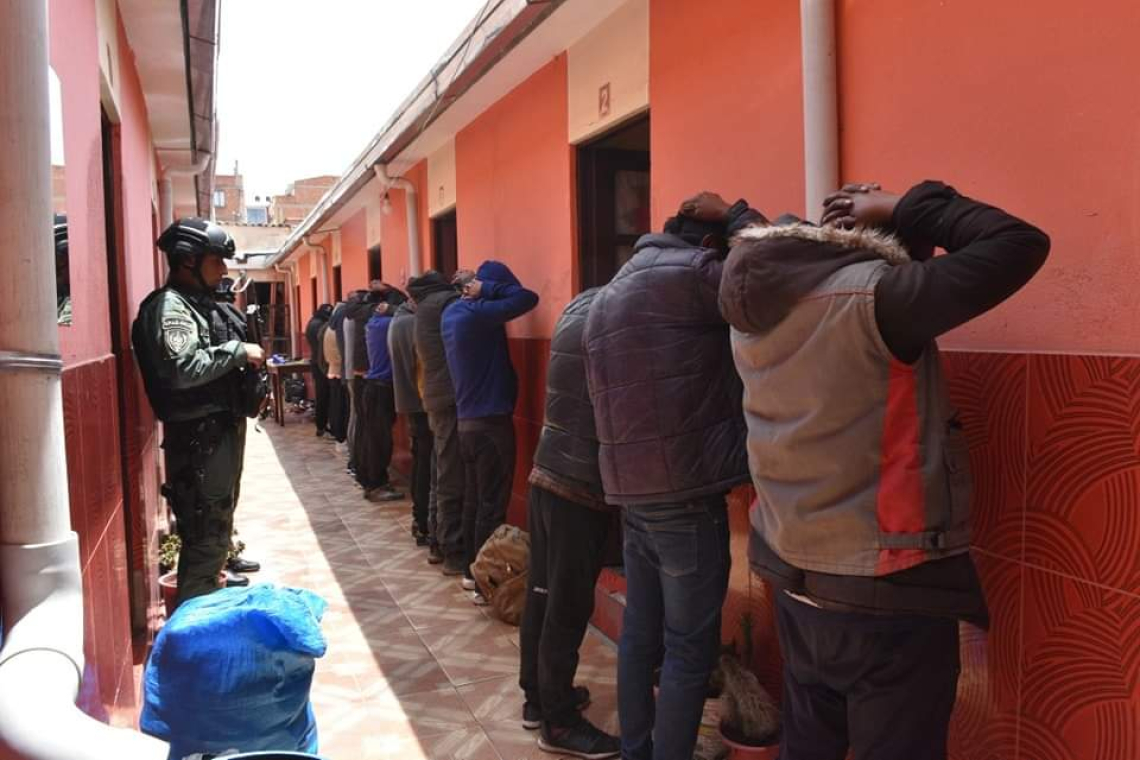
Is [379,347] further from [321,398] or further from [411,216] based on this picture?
[321,398]

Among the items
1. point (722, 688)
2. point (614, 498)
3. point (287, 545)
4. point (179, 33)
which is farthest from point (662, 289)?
point (287, 545)

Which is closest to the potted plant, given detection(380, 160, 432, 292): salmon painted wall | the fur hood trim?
detection(380, 160, 432, 292): salmon painted wall

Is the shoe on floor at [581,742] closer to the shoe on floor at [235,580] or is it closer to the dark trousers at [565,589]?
the dark trousers at [565,589]

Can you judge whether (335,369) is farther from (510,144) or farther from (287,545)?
(510,144)

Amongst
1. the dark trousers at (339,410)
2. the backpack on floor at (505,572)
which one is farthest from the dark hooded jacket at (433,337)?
the dark trousers at (339,410)

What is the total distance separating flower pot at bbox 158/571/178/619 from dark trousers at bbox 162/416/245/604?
537mm

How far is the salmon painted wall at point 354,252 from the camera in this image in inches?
445

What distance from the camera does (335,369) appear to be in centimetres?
989

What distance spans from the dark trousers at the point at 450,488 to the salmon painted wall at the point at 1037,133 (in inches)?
140

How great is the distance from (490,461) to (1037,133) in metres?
3.51

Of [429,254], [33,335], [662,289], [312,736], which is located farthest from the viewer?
[429,254]

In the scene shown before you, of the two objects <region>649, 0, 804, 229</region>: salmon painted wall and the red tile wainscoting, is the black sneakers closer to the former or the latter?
the red tile wainscoting

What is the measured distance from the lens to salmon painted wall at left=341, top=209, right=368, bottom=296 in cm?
1130

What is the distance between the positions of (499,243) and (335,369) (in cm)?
476
